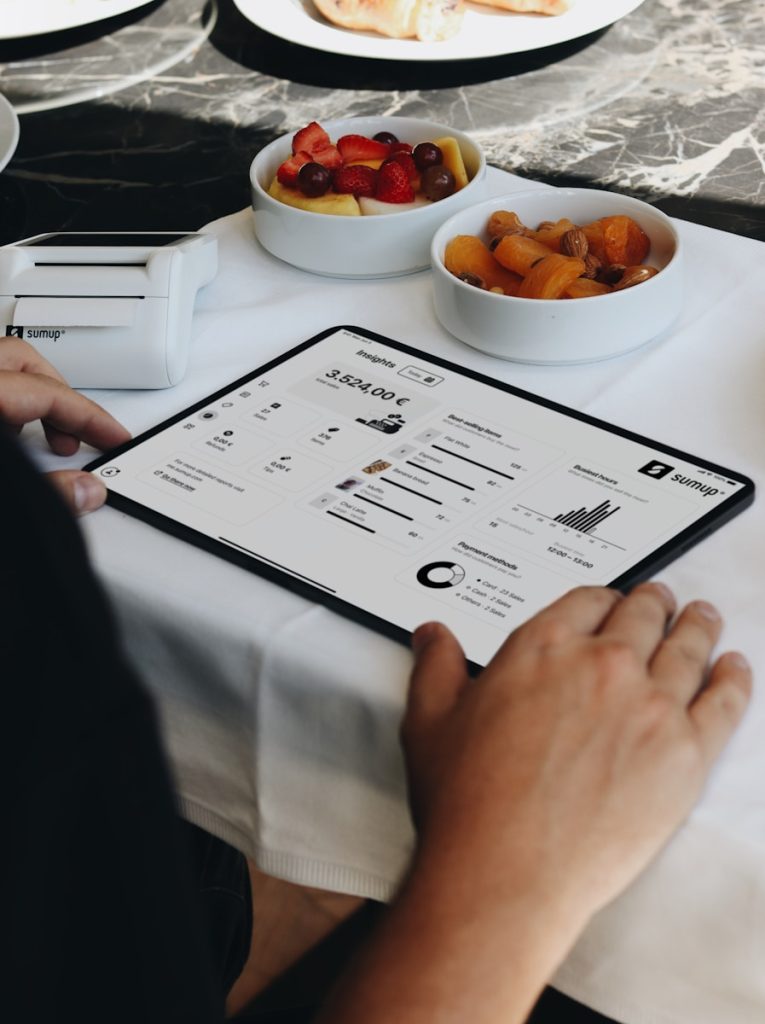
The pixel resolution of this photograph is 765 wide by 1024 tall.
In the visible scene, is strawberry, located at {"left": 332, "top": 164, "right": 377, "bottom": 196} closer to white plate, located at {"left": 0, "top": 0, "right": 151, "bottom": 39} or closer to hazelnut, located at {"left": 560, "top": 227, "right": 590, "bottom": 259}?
hazelnut, located at {"left": 560, "top": 227, "right": 590, "bottom": 259}

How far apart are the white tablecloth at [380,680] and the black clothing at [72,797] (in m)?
0.27

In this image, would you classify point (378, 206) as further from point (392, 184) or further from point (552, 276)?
point (552, 276)

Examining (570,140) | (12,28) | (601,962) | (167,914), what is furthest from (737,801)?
(12,28)

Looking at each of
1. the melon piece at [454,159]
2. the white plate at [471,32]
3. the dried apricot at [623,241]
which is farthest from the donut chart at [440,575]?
the white plate at [471,32]

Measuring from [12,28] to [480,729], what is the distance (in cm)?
130

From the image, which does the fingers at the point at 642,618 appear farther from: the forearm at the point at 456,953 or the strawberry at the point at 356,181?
the strawberry at the point at 356,181

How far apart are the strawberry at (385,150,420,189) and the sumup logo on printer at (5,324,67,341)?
32cm

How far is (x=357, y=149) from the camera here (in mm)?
1080

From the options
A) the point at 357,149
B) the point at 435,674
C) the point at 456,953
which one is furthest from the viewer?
the point at 357,149

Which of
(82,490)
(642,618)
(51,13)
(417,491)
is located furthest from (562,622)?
(51,13)

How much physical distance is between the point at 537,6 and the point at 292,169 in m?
0.57

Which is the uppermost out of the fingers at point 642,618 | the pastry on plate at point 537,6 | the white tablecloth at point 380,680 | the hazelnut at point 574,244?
the pastry on plate at point 537,6

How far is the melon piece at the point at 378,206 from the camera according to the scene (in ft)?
3.36

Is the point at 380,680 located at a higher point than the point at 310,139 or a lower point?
lower
